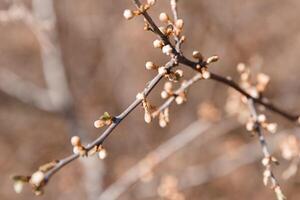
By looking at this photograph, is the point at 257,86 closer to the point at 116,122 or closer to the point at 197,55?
the point at 197,55

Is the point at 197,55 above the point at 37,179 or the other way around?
above

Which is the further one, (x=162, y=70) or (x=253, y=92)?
(x=253, y=92)

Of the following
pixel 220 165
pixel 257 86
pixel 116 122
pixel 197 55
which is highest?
pixel 220 165

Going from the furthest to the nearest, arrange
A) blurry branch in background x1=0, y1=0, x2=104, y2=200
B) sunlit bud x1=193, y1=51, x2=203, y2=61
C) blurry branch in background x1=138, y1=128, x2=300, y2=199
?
blurry branch in background x1=138, y1=128, x2=300, y2=199
blurry branch in background x1=0, y1=0, x2=104, y2=200
sunlit bud x1=193, y1=51, x2=203, y2=61

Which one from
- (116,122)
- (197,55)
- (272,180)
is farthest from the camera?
(272,180)

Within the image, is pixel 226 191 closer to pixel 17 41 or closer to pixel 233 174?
pixel 233 174

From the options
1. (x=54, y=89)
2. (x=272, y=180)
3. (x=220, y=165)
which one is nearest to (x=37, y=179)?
(x=272, y=180)

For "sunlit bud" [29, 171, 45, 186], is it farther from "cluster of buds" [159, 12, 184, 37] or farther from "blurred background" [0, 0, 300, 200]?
"blurred background" [0, 0, 300, 200]

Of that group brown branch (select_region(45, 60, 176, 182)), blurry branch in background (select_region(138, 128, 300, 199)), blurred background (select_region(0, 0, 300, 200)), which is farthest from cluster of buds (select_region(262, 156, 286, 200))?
blurred background (select_region(0, 0, 300, 200))

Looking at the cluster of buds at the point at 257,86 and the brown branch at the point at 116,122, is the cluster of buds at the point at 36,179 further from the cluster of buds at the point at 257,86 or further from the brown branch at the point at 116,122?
the cluster of buds at the point at 257,86

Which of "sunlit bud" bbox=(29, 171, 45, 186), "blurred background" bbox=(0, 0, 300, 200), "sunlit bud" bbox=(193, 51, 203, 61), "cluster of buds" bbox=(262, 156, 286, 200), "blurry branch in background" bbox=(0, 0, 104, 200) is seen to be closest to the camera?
"sunlit bud" bbox=(29, 171, 45, 186)
